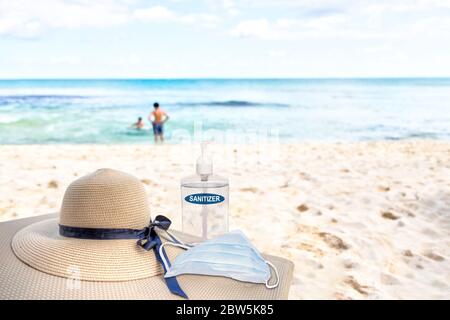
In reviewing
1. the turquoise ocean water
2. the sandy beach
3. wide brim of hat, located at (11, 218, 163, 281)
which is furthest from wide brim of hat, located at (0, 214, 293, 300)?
the turquoise ocean water

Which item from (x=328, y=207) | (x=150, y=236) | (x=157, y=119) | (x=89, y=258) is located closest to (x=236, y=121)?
(x=157, y=119)

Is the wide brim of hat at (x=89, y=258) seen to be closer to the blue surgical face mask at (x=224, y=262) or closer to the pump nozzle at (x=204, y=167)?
the blue surgical face mask at (x=224, y=262)

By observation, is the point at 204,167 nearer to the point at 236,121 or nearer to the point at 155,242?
the point at 155,242

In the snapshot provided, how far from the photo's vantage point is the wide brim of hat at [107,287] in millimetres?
1236

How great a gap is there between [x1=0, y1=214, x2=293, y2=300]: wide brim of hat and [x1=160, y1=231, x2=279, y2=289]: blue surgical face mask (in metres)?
0.02

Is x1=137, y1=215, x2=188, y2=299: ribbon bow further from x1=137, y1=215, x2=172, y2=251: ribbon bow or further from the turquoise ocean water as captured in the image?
the turquoise ocean water

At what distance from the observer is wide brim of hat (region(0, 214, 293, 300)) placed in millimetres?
1236

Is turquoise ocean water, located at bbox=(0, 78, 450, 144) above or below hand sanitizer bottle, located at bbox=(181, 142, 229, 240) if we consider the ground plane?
below

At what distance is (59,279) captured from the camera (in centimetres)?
129

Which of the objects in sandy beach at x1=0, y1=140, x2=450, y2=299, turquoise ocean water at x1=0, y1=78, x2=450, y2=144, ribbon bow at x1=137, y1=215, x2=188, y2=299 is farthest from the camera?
turquoise ocean water at x1=0, y1=78, x2=450, y2=144

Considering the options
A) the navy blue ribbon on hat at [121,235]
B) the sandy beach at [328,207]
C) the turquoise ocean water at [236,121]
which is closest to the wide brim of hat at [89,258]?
the navy blue ribbon on hat at [121,235]

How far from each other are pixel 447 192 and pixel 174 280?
3178mm

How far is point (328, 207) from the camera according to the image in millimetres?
3354
